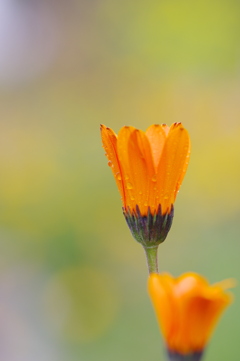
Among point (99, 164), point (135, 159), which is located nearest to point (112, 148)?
point (135, 159)

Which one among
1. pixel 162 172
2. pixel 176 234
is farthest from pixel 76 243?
pixel 162 172

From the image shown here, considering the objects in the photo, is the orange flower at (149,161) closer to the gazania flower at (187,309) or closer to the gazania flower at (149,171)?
the gazania flower at (149,171)

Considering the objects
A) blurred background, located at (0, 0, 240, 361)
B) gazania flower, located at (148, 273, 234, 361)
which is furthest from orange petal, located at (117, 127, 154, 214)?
blurred background, located at (0, 0, 240, 361)

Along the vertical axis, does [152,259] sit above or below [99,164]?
below

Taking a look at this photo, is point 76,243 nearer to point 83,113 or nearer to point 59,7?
point 83,113

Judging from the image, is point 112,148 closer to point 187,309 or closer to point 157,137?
point 157,137

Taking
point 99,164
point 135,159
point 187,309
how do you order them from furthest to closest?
point 99,164 < point 135,159 < point 187,309
